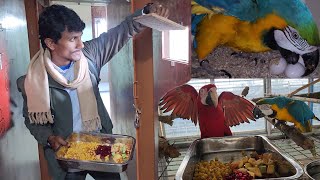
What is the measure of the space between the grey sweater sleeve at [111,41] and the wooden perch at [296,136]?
96 cm

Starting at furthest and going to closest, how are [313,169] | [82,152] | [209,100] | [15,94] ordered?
[209,100], [313,169], [82,152], [15,94]

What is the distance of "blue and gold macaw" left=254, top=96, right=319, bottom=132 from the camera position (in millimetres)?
1682

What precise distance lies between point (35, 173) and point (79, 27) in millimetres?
559

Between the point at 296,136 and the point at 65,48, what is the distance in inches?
51.2

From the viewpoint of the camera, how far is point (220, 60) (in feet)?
5.12

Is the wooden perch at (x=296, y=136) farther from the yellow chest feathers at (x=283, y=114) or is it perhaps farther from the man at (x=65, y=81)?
the man at (x=65, y=81)

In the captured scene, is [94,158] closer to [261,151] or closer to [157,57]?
[157,57]

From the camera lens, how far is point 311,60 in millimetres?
1517

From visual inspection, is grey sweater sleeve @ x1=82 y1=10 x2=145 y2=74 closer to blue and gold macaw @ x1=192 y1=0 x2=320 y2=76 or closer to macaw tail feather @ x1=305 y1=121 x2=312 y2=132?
blue and gold macaw @ x1=192 y1=0 x2=320 y2=76

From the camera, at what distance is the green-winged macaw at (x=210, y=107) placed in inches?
66.1

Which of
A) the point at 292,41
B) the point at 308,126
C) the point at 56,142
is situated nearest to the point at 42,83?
the point at 56,142

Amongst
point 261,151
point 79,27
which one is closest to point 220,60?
point 261,151

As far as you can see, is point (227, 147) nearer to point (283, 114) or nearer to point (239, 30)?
point (283, 114)

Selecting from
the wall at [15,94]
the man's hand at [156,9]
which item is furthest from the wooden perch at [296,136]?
the wall at [15,94]
